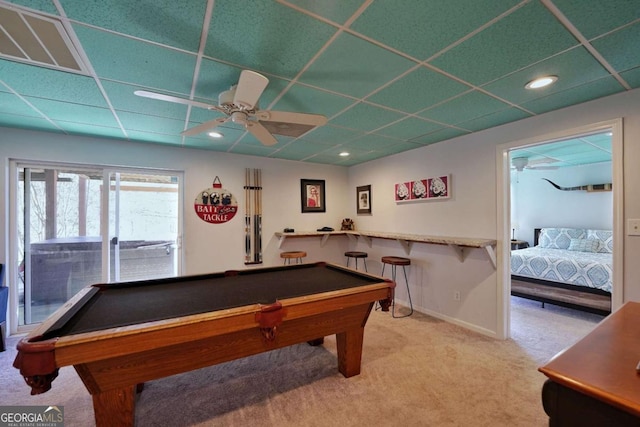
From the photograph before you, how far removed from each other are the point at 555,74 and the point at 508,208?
4.84 ft

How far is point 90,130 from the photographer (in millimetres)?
3047

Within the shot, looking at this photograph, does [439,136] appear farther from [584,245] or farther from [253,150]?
[584,245]

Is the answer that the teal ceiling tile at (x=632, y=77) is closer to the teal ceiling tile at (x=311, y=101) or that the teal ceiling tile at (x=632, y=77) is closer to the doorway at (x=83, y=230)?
the teal ceiling tile at (x=311, y=101)

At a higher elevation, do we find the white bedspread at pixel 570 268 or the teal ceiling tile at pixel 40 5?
the teal ceiling tile at pixel 40 5

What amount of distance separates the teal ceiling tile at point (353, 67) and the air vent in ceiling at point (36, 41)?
1377mm

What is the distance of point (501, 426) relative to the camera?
1.69 metres

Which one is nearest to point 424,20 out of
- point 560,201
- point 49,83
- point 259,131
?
point 259,131

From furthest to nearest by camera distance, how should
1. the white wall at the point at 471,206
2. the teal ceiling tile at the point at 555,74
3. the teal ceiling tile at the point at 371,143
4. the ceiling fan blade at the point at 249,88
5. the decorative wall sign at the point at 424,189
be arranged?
the decorative wall sign at the point at 424,189
the teal ceiling tile at the point at 371,143
the white wall at the point at 471,206
the teal ceiling tile at the point at 555,74
the ceiling fan blade at the point at 249,88

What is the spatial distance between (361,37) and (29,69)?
7.21 ft

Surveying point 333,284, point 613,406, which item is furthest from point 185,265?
point 613,406

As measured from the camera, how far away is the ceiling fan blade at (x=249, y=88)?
57.1 inches

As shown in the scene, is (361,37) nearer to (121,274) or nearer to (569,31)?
(569,31)

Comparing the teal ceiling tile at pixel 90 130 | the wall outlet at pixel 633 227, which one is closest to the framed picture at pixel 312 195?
the teal ceiling tile at pixel 90 130

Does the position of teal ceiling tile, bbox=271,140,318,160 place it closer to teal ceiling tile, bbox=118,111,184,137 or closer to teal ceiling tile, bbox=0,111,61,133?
teal ceiling tile, bbox=118,111,184,137
